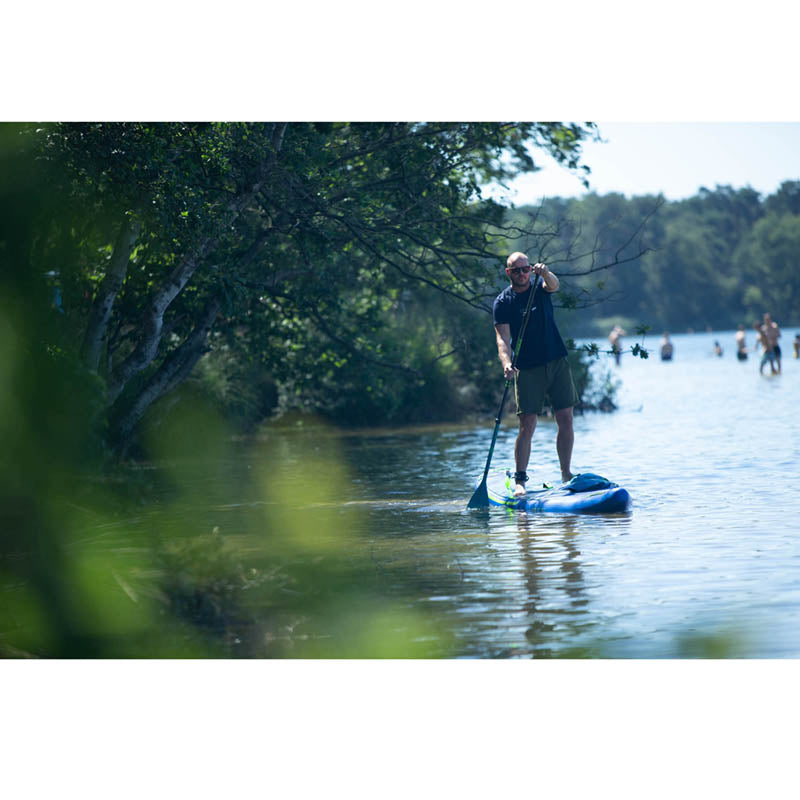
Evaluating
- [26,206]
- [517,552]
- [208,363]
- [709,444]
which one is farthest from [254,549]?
[208,363]

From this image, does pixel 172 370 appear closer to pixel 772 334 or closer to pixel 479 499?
pixel 479 499

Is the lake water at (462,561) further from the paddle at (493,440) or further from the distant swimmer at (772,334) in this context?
the distant swimmer at (772,334)

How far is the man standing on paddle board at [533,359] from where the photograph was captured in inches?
439

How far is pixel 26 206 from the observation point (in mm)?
11477

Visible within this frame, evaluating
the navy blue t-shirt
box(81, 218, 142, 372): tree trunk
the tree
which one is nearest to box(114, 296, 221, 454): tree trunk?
the tree

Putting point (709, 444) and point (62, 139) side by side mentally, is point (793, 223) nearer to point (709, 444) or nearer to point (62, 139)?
point (709, 444)

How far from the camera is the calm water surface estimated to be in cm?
655

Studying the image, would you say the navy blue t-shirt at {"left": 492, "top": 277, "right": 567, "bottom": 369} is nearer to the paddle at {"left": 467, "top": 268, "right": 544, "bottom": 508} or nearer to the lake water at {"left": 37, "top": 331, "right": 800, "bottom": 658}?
the paddle at {"left": 467, "top": 268, "right": 544, "bottom": 508}

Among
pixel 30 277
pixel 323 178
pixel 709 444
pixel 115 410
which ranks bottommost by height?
pixel 709 444

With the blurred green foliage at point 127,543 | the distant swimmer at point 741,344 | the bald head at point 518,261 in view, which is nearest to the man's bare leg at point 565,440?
the bald head at point 518,261

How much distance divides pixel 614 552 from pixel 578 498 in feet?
6.63

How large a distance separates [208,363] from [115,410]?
5210 millimetres

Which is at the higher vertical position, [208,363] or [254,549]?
[208,363]

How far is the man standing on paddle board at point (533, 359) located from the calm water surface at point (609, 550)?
901 mm
